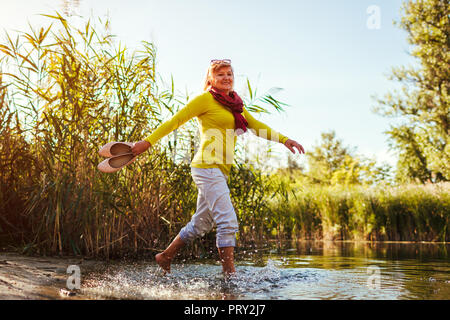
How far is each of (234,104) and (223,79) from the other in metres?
0.23

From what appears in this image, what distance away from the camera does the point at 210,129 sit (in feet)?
11.6

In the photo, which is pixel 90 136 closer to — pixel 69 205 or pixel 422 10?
pixel 69 205

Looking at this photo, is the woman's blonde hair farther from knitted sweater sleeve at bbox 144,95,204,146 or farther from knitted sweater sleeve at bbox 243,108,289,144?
knitted sweater sleeve at bbox 243,108,289,144

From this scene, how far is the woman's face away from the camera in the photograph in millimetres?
3598

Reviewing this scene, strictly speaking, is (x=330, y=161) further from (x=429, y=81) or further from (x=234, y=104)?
(x=234, y=104)

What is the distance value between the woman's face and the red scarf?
0.17 ft

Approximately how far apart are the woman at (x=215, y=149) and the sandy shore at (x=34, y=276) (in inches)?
35.5

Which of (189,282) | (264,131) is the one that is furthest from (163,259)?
(264,131)

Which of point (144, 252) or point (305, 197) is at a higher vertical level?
point (305, 197)

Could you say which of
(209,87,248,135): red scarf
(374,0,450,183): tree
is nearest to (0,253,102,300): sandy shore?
(209,87,248,135): red scarf

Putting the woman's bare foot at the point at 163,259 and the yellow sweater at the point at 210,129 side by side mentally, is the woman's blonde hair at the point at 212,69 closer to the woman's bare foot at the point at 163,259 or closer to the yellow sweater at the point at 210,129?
the yellow sweater at the point at 210,129
